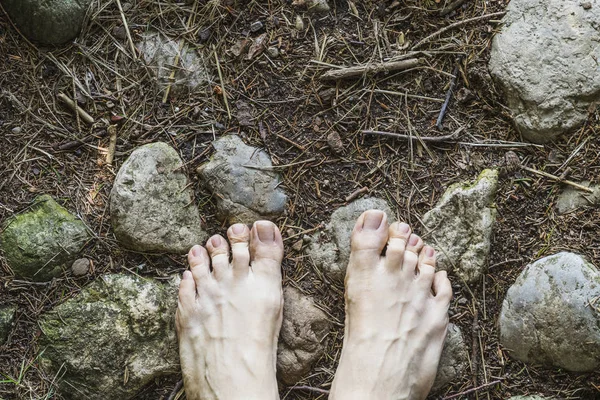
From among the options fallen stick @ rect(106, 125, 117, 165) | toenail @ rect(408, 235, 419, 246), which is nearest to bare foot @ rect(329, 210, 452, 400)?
toenail @ rect(408, 235, 419, 246)

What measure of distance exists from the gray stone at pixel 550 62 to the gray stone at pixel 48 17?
1.51 metres

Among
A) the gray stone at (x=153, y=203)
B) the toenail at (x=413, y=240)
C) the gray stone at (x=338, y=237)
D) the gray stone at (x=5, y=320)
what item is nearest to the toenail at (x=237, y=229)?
the gray stone at (x=153, y=203)

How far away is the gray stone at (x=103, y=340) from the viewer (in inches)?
70.3

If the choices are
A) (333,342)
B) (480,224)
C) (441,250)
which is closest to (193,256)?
(333,342)

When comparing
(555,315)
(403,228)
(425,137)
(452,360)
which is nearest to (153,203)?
(403,228)

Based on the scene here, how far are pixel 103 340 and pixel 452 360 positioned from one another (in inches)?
49.5

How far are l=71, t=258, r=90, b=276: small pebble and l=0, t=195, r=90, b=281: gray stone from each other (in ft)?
0.07

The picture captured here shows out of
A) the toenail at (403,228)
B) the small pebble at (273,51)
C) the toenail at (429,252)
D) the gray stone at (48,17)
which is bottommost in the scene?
the toenail at (429,252)

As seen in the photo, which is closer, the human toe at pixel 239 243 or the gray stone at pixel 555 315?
the gray stone at pixel 555 315

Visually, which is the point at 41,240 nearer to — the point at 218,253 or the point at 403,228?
the point at 218,253

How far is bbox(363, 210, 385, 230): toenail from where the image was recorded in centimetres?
181

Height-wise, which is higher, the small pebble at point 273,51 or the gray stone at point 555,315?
the small pebble at point 273,51

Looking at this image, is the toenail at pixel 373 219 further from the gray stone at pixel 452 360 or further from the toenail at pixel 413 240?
the gray stone at pixel 452 360

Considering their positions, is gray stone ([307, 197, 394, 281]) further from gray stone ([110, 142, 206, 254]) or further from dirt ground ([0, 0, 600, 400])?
gray stone ([110, 142, 206, 254])
